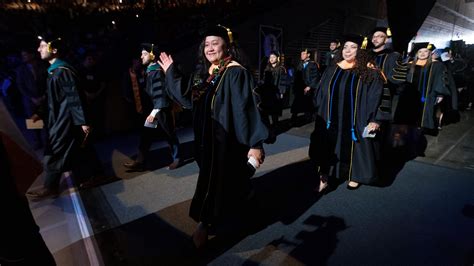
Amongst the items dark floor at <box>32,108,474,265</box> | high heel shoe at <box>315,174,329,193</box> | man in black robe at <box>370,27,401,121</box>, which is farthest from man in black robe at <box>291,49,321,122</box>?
high heel shoe at <box>315,174,329,193</box>

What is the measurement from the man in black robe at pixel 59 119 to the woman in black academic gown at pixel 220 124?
4.81 feet

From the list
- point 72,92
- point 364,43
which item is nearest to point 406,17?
point 364,43

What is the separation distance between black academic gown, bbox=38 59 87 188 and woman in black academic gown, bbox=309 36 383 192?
9.83 ft

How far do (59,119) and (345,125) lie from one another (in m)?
3.53

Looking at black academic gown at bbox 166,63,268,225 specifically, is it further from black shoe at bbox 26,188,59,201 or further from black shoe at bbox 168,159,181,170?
black shoe at bbox 26,188,59,201

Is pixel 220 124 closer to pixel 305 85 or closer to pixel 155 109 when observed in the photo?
pixel 155 109

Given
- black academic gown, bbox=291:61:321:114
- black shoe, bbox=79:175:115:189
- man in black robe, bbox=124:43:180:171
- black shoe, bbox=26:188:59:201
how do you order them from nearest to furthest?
black shoe, bbox=26:188:59:201
black shoe, bbox=79:175:115:189
man in black robe, bbox=124:43:180:171
black academic gown, bbox=291:61:321:114

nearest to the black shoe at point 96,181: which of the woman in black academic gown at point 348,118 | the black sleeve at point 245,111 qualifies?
the black sleeve at point 245,111

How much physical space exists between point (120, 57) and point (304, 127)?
5.03 metres

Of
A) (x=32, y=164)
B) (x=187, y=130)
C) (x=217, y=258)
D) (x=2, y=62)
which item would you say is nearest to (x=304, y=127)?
(x=187, y=130)

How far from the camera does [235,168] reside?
2.51 m

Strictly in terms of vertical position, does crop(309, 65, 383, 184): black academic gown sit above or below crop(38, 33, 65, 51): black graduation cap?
below

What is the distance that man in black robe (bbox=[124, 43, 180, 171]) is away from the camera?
3.98 metres

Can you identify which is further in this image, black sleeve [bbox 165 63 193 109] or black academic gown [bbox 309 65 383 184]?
black academic gown [bbox 309 65 383 184]
